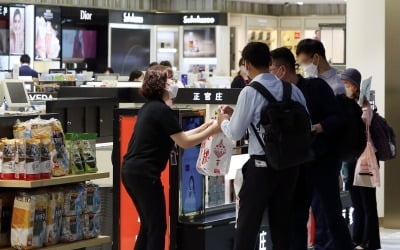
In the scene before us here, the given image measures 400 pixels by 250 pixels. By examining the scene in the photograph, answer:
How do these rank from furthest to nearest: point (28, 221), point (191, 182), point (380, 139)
→ 1. point (380, 139)
2. point (191, 182)
3. point (28, 221)

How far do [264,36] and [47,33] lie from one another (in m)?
7.00

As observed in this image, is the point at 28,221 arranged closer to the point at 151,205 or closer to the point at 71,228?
the point at 71,228

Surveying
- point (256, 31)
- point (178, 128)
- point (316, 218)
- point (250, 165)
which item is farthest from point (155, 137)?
point (256, 31)

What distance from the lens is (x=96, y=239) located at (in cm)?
476

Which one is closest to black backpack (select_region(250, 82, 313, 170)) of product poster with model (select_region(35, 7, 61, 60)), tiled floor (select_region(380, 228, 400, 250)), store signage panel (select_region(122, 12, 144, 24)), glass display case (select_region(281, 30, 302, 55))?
tiled floor (select_region(380, 228, 400, 250))

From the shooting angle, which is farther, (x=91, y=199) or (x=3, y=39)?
(x=3, y=39)

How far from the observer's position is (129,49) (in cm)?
2178

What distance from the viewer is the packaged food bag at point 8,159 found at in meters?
4.30

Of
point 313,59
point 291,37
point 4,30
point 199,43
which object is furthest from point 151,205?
point 291,37

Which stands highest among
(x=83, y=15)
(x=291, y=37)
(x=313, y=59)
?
(x=83, y=15)

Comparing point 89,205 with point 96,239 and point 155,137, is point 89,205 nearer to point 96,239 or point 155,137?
point 96,239

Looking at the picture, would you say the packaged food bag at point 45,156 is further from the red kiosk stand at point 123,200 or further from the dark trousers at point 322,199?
the dark trousers at point 322,199

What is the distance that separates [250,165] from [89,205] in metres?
0.98

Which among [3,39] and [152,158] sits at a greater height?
[3,39]
